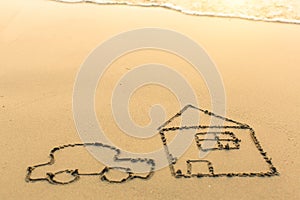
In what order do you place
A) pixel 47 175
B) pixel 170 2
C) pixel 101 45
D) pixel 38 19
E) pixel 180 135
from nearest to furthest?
pixel 47 175 → pixel 180 135 → pixel 101 45 → pixel 38 19 → pixel 170 2

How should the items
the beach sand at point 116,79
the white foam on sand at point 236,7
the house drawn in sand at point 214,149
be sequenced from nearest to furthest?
the beach sand at point 116,79, the house drawn in sand at point 214,149, the white foam on sand at point 236,7

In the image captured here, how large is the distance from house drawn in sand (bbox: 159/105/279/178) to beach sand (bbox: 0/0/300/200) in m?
0.08

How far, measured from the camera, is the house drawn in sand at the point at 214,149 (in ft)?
10.0

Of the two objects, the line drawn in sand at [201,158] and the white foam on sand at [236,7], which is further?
the white foam on sand at [236,7]

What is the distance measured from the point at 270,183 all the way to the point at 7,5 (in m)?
4.08

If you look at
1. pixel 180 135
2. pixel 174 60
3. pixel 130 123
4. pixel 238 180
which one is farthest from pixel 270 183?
pixel 174 60

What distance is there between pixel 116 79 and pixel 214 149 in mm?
1265

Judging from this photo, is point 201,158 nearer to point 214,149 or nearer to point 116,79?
point 214,149

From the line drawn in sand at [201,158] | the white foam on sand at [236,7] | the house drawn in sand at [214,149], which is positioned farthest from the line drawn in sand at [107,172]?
the white foam on sand at [236,7]

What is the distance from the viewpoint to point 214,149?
128 inches

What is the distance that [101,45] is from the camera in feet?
15.2

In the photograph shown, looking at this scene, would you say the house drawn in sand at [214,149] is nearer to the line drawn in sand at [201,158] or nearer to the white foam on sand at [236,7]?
the line drawn in sand at [201,158]

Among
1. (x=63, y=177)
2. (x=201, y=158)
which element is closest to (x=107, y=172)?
(x=63, y=177)

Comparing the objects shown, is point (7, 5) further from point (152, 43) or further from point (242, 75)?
point (242, 75)
